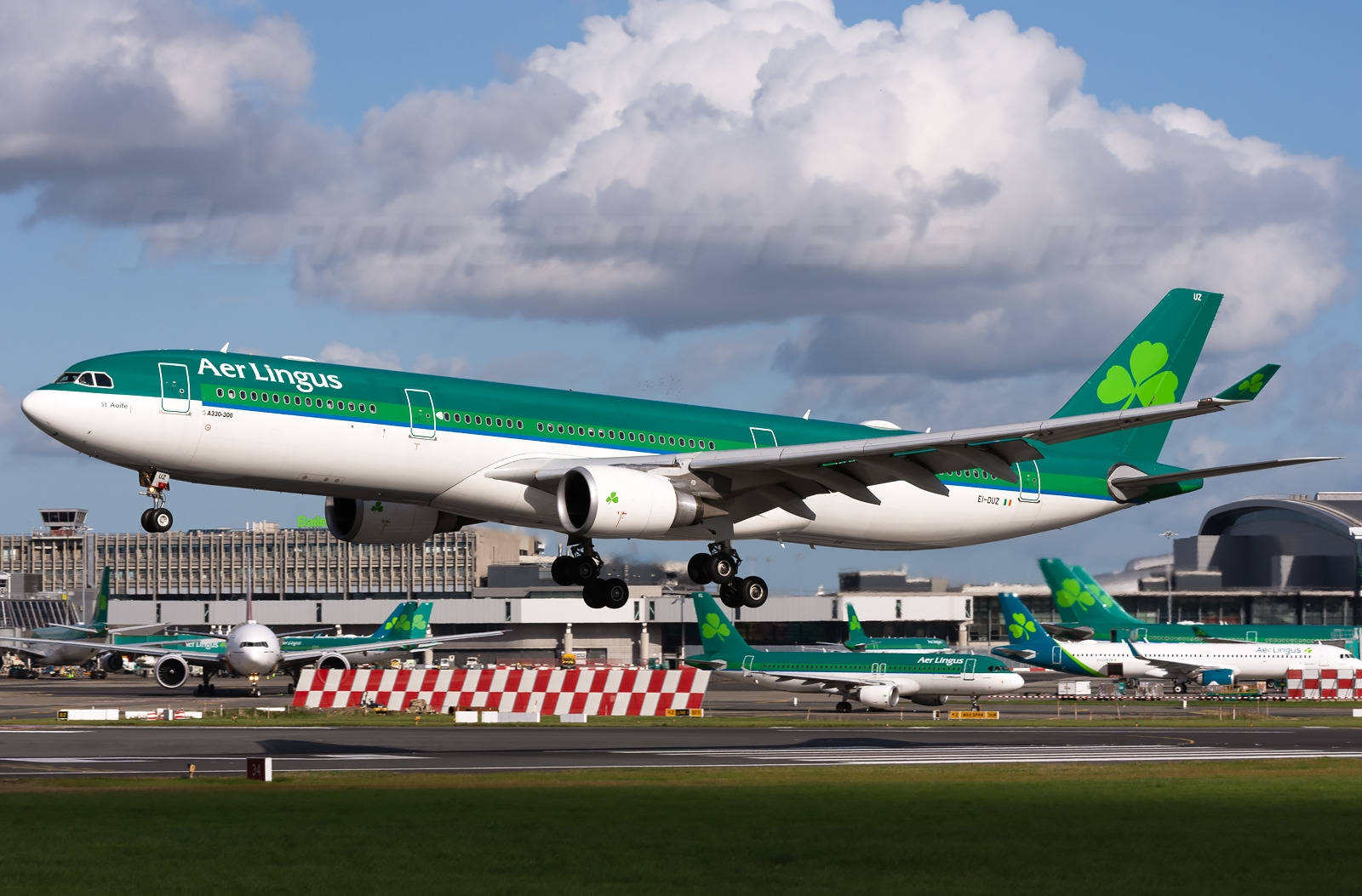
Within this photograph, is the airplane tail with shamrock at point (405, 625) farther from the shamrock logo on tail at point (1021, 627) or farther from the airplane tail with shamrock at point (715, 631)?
the shamrock logo on tail at point (1021, 627)

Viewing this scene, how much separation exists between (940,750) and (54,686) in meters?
79.5

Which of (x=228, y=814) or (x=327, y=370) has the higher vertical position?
(x=327, y=370)

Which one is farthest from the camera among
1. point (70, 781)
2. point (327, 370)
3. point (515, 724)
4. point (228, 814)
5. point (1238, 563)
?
point (1238, 563)

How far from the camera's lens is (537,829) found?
25.8m

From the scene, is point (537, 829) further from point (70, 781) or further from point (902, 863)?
point (70, 781)

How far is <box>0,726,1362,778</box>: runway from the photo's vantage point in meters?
40.7

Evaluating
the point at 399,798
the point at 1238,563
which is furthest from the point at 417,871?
the point at 1238,563

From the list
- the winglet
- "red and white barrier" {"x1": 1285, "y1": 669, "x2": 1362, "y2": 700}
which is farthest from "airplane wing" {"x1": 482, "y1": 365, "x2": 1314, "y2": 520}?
"red and white barrier" {"x1": 1285, "y1": 669, "x2": 1362, "y2": 700}

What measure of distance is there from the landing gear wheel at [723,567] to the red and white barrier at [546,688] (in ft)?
54.1

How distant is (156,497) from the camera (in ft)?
123

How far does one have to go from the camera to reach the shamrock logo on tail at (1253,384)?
36.5 metres

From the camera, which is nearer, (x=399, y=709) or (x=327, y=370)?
(x=327, y=370)

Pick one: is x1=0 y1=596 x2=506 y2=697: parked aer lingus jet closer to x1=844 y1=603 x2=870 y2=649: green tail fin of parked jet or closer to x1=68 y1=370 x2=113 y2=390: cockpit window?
x1=844 y1=603 x2=870 y2=649: green tail fin of parked jet

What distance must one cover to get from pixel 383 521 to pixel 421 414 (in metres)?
6.30
